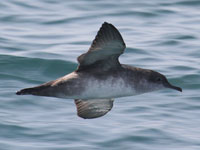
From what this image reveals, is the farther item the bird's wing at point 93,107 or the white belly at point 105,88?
the bird's wing at point 93,107

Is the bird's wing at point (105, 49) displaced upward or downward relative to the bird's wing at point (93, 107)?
upward

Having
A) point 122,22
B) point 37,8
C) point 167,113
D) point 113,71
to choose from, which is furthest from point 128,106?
point 37,8

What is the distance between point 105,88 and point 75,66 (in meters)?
4.66

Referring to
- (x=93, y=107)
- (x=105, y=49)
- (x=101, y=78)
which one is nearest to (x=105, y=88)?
(x=101, y=78)

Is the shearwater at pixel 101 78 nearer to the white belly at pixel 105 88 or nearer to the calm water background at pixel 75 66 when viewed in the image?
the white belly at pixel 105 88

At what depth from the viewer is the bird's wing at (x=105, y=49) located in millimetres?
8406

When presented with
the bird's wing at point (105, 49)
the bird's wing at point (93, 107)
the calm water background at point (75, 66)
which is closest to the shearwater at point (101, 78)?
the bird's wing at point (105, 49)

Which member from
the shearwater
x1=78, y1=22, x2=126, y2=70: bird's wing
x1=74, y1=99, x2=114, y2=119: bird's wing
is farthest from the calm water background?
x1=78, y1=22, x2=126, y2=70: bird's wing

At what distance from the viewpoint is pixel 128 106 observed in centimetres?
1134

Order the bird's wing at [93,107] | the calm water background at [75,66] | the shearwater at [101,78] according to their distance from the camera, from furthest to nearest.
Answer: the calm water background at [75,66] → the bird's wing at [93,107] → the shearwater at [101,78]

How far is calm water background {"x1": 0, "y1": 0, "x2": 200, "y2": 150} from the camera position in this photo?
33.2 feet

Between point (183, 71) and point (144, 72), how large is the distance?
13.0ft

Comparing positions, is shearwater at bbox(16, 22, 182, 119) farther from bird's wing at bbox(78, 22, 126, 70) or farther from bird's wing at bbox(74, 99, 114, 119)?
bird's wing at bbox(74, 99, 114, 119)

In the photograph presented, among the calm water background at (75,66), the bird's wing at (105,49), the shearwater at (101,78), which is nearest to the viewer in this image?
the bird's wing at (105,49)
